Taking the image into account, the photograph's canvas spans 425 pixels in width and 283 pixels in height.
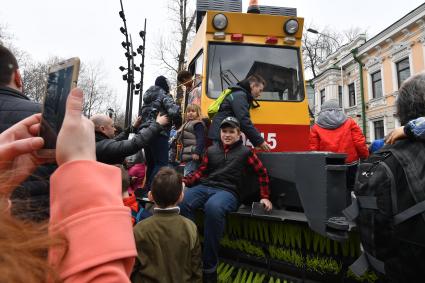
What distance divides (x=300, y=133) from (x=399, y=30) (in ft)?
77.3

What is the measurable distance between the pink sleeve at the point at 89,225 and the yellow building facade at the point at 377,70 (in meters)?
24.9

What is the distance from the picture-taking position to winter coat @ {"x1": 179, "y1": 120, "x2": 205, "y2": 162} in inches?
183

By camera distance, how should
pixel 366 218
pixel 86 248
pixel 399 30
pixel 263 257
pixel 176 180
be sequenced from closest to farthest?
pixel 86 248 < pixel 366 218 < pixel 176 180 < pixel 263 257 < pixel 399 30

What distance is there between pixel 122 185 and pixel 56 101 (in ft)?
5.85

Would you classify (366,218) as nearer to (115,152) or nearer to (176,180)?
(176,180)

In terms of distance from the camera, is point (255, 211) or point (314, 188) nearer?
point (314, 188)

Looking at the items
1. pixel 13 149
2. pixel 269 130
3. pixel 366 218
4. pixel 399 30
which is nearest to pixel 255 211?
pixel 366 218

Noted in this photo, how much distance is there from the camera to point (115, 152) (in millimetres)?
3139

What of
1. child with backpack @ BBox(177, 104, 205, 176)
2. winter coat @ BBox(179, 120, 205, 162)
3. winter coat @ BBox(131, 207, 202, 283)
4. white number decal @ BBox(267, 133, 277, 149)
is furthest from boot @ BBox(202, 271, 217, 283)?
white number decal @ BBox(267, 133, 277, 149)

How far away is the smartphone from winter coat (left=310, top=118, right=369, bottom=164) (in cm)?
427

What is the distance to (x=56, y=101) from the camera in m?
1.03

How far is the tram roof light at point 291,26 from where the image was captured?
17.5ft

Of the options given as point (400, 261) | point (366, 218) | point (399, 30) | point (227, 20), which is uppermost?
point (399, 30)

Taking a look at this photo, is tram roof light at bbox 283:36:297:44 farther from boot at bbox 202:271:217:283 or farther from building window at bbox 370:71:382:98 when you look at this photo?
building window at bbox 370:71:382:98
